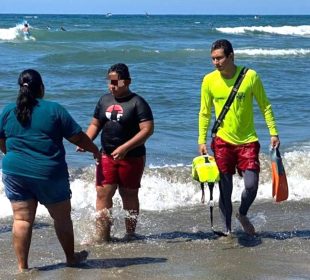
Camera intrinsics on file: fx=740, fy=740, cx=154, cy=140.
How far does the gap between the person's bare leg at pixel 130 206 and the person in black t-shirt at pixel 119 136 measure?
15 mm

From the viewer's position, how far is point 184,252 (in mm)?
5977

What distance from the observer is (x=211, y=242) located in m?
6.26

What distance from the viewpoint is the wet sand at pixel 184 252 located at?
5.36 meters

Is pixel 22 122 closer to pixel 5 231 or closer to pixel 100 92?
pixel 5 231

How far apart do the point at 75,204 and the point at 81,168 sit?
1.25 meters

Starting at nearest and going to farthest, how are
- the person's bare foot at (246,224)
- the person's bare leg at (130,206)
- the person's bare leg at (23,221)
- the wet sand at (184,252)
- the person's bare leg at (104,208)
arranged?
the person's bare leg at (23,221)
the wet sand at (184,252)
the person's bare leg at (104,208)
the person's bare leg at (130,206)
the person's bare foot at (246,224)

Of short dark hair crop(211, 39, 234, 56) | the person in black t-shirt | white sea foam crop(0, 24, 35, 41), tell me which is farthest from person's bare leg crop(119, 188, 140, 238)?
white sea foam crop(0, 24, 35, 41)

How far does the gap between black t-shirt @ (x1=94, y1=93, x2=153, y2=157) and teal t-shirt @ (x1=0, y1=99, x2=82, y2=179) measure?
0.92 metres

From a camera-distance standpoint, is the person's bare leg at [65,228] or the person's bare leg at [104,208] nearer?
the person's bare leg at [65,228]

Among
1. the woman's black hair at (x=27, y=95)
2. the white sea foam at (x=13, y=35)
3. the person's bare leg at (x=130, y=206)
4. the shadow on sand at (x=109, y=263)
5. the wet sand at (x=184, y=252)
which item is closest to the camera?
the woman's black hair at (x=27, y=95)

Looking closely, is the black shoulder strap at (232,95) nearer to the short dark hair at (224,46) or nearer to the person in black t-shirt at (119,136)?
the short dark hair at (224,46)

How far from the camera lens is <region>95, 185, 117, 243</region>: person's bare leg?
612 centimetres

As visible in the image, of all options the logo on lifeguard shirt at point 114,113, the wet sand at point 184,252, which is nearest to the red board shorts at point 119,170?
the logo on lifeguard shirt at point 114,113

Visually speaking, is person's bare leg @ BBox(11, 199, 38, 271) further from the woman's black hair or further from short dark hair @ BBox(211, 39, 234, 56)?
short dark hair @ BBox(211, 39, 234, 56)
